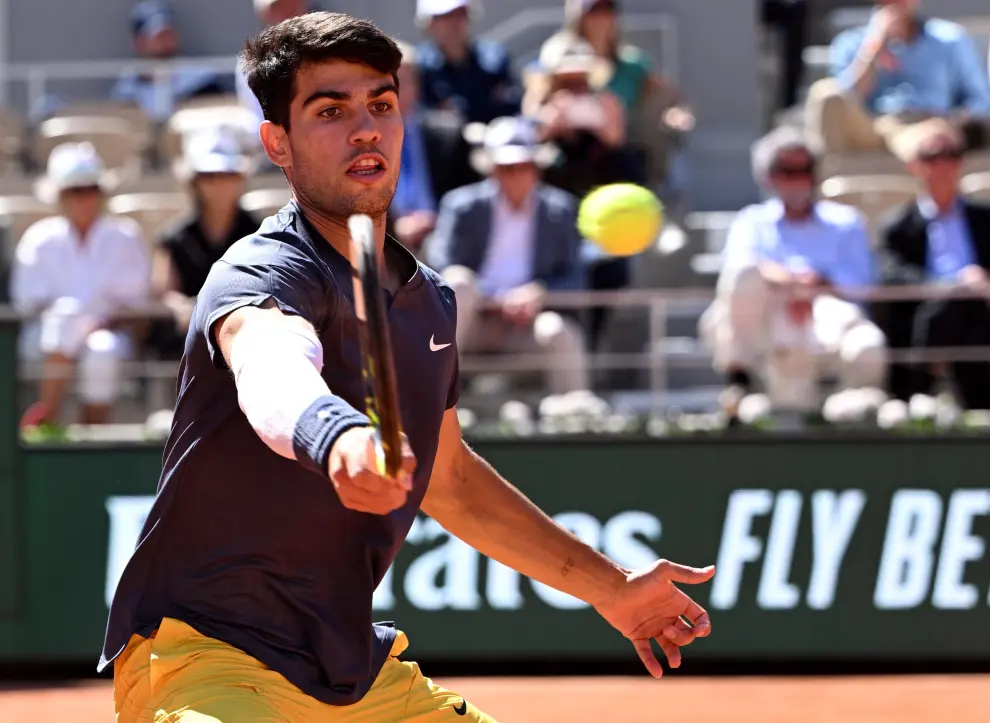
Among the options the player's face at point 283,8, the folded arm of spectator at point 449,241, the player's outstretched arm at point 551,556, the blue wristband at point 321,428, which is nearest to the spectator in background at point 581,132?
the folded arm of spectator at point 449,241

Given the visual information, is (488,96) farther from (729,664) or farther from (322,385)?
(322,385)

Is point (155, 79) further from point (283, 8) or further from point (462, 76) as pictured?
point (462, 76)

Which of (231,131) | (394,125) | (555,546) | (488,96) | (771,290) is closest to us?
(394,125)

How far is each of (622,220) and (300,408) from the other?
5389 mm

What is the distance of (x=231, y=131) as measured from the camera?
9.50 meters

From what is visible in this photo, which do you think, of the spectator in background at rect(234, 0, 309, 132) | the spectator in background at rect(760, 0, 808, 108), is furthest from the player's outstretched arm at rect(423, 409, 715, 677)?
the spectator in background at rect(760, 0, 808, 108)

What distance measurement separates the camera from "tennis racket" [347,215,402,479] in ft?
6.89

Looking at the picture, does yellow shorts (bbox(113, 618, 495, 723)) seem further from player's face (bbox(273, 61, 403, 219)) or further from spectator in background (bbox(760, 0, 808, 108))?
spectator in background (bbox(760, 0, 808, 108))

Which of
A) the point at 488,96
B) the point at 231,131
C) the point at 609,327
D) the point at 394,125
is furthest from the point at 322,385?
the point at 488,96

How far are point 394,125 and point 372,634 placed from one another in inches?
37.9

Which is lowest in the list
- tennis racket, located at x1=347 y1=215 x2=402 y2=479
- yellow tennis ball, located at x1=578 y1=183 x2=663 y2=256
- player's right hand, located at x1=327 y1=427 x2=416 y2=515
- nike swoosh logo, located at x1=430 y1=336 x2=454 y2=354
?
yellow tennis ball, located at x1=578 y1=183 x2=663 y2=256

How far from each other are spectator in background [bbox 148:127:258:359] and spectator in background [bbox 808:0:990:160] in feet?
12.2

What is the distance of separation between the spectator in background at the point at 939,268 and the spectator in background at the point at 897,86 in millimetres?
1329

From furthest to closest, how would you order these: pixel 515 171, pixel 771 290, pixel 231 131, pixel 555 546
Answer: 1. pixel 231 131
2. pixel 515 171
3. pixel 771 290
4. pixel 555 546
